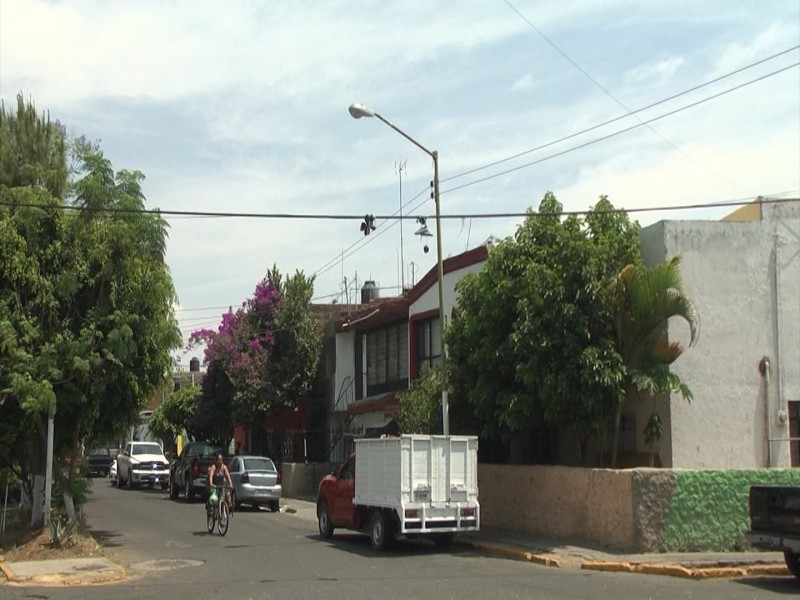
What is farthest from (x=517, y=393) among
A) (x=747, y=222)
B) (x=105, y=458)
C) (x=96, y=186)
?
(x=105, y=458)

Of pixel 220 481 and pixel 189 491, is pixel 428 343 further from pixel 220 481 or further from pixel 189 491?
pixel 189 491

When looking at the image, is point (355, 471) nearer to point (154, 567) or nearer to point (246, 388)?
point (154, 567)

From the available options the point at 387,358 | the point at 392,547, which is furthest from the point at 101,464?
the point at 392,547

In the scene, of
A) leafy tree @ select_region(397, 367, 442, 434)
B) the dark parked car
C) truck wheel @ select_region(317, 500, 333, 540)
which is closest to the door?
truck wheel @ select_region(317, 500, 333, 540)

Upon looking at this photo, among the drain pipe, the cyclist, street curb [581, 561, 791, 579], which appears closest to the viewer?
street curb [581, 561, 791, 579]

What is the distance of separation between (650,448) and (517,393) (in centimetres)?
304

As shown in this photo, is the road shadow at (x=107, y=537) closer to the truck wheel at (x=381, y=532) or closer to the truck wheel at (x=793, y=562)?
the truck wheel at (x=381, y=532)

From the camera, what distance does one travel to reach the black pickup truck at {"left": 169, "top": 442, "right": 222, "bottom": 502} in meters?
33.2

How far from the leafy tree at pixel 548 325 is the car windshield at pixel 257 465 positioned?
415 inches

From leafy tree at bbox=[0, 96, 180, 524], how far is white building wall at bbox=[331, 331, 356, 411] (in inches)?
634

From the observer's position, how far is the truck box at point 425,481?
17.7 meters

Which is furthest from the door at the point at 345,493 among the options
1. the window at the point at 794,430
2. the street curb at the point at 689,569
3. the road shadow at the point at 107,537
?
the window at the point at 794,430

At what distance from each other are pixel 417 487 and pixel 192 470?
17.7 meters

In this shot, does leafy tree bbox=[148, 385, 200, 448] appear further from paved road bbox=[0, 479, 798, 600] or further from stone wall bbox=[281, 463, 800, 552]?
stone wall bbox=[281, 463, 800, 552]
